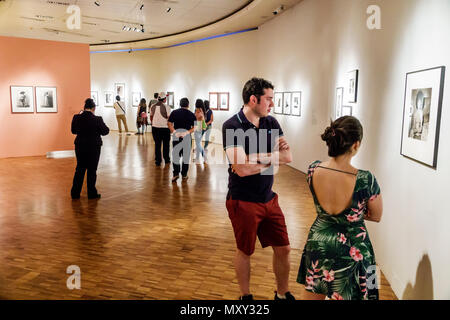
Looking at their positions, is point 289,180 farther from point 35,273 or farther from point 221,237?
point 35,273

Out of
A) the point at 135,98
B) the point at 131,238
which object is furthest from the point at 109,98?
the point at 131,238

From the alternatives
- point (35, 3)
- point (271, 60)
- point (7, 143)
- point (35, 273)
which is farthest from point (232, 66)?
point (35, 273)

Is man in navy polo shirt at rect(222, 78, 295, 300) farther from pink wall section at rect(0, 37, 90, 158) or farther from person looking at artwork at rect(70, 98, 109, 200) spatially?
pink wall section at rect(0, 37, 90, 158)

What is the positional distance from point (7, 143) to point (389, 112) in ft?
40.5

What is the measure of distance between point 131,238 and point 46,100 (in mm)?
9707

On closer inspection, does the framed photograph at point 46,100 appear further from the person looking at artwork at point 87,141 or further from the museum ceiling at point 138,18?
the person looking at artwork at point 87,141

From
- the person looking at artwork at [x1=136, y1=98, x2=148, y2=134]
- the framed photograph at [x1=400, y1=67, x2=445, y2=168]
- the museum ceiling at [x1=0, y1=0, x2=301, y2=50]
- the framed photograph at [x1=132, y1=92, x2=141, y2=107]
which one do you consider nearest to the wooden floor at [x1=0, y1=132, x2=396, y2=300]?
the framed photograph at [x1=400, y1=67, x2=445, y2=168]

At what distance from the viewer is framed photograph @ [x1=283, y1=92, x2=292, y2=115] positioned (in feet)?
37.6

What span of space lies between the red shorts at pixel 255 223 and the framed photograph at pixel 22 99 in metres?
11.9

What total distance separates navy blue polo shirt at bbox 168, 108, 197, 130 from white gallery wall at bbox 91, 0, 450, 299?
10.7ft

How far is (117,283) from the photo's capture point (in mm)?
3869

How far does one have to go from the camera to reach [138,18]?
14359 millimetres

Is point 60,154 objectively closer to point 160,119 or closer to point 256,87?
point 160,119

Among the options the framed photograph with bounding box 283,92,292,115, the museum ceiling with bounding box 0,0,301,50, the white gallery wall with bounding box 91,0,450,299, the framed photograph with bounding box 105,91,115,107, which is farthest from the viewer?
the framed photograph with bounding box 105,91,115,107
